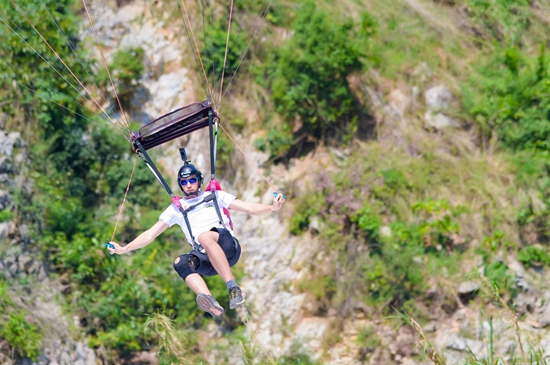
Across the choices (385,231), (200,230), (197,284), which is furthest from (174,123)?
(385,231)

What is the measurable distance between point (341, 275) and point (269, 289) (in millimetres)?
1374

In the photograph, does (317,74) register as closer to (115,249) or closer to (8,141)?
(8,141)

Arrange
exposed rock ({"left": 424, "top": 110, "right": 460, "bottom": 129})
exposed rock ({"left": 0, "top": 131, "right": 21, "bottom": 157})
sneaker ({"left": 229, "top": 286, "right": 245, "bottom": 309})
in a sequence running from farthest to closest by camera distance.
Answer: exposed rock ({"left": 424, "top": 110, "right": 460, "bottom": 129})
exposed rock ({"left": 0, "top": 131, "right": 21, "bottom": 157})
sneaker ({"left": 229, "top": 286, "right": 245, "bottom": 309})

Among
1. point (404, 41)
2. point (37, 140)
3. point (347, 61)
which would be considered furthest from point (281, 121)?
point (37, 140)

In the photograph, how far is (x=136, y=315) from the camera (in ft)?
44.4

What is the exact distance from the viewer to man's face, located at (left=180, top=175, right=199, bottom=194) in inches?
316

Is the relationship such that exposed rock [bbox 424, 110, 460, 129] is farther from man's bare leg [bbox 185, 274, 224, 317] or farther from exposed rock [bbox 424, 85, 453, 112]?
man's bare leg [bbox 185, 274, 224, 317]

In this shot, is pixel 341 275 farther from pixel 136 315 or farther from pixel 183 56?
pixel 183 56

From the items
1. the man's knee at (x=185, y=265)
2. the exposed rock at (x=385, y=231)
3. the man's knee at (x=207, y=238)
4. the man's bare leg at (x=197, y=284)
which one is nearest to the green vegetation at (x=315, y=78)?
the exposed rock at (x=385, y=231)

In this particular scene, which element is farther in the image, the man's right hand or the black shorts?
the black shorts

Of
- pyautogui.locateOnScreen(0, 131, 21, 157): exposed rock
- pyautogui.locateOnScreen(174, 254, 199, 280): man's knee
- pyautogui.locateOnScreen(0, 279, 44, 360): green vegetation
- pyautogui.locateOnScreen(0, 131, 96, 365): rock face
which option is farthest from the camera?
pyautogui.locateOnScreen(0, 131, 21, 157): exposed rock

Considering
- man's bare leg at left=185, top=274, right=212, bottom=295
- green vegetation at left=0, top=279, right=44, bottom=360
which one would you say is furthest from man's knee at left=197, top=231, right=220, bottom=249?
green vegetation at left=0, top=279, right=44, bottom=360

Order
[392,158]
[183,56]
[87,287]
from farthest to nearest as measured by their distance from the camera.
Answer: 1. [183,56]
2. [392,158]
3. [87,287]

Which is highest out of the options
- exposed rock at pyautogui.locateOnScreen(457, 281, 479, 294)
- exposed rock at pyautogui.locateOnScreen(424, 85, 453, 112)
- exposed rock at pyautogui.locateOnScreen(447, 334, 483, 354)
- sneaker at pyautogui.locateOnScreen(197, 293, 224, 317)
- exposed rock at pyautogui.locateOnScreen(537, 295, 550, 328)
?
exposed rock at pyautogui.locateOnScreen(424, 85, 453, 112)
